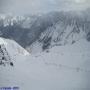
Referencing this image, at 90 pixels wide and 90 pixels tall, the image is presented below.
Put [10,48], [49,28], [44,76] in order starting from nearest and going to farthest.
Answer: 1. [44,76]
2. [10,48]
3. [49,28]

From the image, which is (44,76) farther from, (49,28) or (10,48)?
(49,28)

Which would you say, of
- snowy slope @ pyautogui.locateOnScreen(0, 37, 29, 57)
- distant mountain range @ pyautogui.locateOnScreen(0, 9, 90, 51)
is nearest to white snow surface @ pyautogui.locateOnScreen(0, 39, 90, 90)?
snowy slope @ pyautogui.locateOnScreen(0, 37, 29, 57)

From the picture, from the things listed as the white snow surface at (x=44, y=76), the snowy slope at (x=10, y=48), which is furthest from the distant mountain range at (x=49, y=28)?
the white snow surface at (x=44, y=76)

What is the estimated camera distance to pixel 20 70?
6.68m

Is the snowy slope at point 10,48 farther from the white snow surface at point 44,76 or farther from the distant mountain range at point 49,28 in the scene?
the distant mountain range at point 49,28

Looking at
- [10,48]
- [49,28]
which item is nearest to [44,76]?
[10,48]

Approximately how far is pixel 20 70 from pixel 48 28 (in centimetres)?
3061

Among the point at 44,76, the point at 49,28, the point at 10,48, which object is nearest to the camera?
the point at 44,76

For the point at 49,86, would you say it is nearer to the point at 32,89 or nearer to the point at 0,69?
the point at 32,89

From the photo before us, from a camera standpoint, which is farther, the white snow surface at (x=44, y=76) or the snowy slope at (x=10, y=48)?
the snowy slope at (x=10, y=48)

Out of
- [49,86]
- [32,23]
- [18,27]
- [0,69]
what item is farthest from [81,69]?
[32,23]

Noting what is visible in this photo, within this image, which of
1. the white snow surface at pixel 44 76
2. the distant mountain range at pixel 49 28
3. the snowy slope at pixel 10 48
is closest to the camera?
the white snow surface at pixel 44 76

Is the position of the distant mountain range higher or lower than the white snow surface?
lower

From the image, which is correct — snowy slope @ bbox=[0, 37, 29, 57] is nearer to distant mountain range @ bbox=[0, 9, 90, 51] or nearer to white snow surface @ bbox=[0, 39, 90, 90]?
white snow surface @ bbox=[0, 39, 90, 90]
